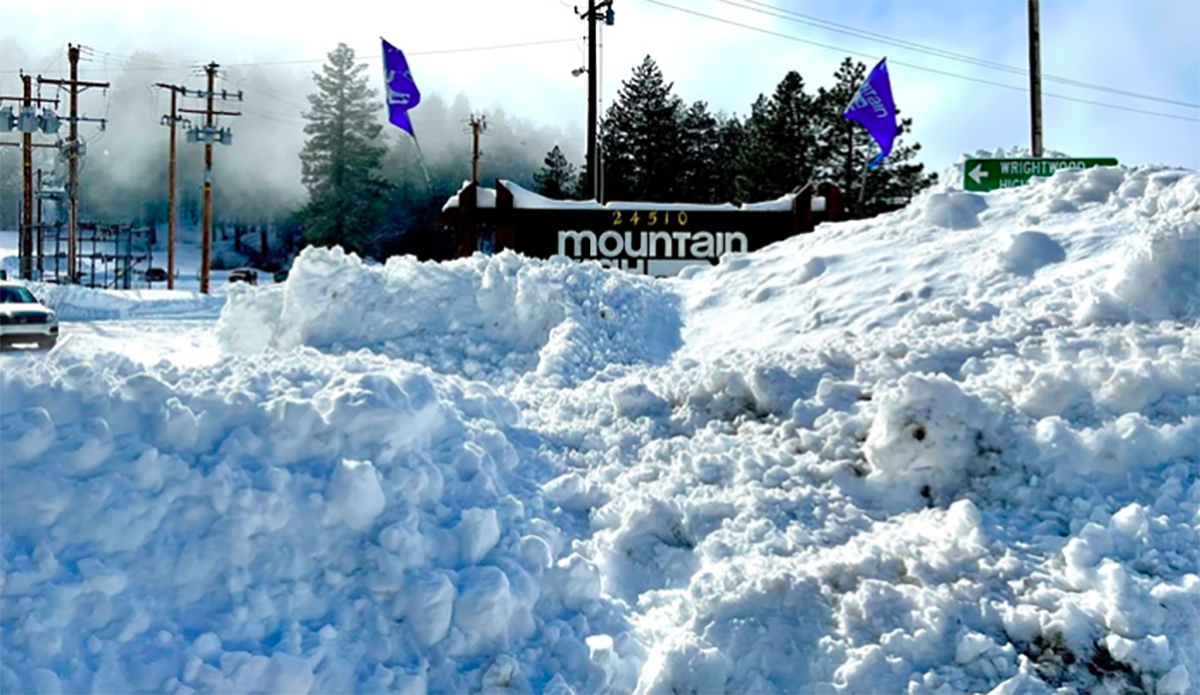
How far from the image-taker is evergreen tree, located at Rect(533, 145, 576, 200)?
48.8 metres

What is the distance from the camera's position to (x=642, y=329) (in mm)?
9945

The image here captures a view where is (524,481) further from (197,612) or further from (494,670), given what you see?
(197,612)

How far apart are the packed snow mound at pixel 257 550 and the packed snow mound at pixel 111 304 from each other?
2625 cm

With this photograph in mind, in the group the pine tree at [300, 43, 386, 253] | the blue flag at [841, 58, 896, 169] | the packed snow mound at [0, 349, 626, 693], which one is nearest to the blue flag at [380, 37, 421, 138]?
the blue flag at [841, 58, 896, 169]

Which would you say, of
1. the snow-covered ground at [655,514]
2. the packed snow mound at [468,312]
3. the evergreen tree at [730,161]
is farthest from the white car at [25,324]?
the evergreen tree at [730,161]

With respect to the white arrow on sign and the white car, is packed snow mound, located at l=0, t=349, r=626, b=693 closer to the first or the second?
the white arrow on sign

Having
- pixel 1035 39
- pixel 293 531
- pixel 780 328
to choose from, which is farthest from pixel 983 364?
pixel 1035 39

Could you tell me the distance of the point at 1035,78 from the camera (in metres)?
18.8

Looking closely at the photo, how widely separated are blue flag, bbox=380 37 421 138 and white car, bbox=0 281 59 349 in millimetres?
8190

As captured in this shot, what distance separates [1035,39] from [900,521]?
16991mm

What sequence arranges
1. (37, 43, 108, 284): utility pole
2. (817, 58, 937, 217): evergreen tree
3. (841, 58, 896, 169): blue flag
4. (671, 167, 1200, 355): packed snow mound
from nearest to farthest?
1. (671, 167, 1200, 355): packed snow mound
2. (841, 58, 896, 169): blue flag
3. (37, 43, 108, 284): utility pole
4. (817, 58, 937, 217): evergreen tree

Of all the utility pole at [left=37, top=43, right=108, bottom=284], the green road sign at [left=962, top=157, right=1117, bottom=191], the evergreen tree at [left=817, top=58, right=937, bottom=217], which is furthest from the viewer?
the evergreen tree at [left=817, top=58, right=937, bottom=217]

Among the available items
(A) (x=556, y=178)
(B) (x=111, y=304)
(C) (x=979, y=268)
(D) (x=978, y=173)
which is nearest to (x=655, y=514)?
(C) (x=979, y=268)

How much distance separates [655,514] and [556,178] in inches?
1866
